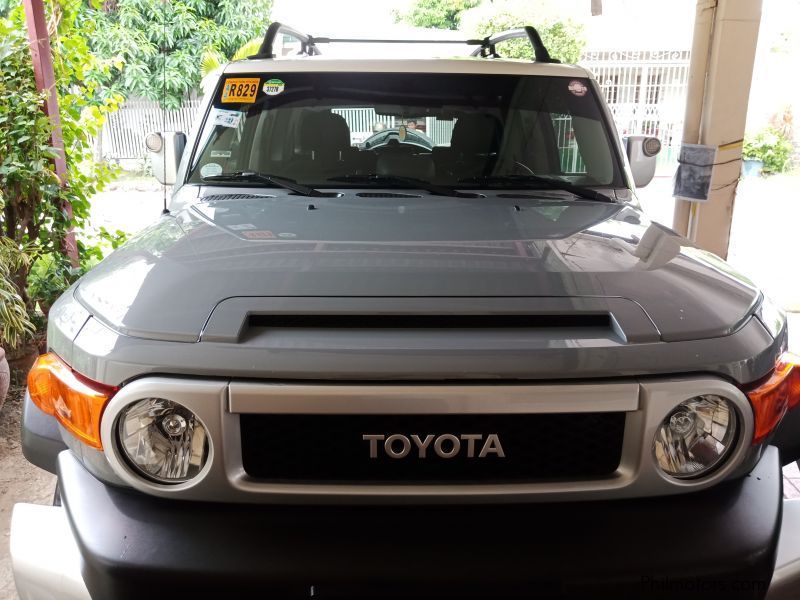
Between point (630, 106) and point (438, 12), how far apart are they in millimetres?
9888

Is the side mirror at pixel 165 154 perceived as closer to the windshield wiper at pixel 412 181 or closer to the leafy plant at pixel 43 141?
the windshield wiper at pixel 412 181

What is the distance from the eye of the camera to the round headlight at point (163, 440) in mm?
1459

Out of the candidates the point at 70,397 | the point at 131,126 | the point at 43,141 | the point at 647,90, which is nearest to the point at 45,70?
the point at 43,141

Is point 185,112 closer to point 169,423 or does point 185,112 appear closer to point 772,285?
point 772,285

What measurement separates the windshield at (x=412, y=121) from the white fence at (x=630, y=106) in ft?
39.5

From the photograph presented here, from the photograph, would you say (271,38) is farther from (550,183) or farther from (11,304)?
(11,304)

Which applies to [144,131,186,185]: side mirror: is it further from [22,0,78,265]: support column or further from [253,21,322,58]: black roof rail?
[22,0,78,265]: support column

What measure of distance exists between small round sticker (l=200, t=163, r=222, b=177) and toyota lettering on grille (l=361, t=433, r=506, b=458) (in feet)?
5.25

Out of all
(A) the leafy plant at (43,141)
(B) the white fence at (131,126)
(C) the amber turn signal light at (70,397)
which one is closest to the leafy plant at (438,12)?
(B) the white fence at (131,126)

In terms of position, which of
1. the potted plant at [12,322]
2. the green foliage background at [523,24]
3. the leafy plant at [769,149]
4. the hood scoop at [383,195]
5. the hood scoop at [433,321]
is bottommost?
the leafy plant at [769,149]

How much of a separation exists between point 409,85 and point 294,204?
83cm

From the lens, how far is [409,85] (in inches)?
112

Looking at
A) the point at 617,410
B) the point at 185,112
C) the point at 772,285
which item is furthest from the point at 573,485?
the point at 185,112

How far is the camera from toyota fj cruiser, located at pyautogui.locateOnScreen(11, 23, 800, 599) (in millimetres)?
1399
